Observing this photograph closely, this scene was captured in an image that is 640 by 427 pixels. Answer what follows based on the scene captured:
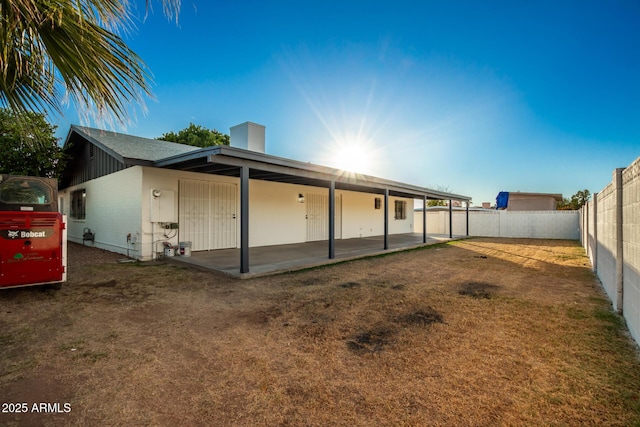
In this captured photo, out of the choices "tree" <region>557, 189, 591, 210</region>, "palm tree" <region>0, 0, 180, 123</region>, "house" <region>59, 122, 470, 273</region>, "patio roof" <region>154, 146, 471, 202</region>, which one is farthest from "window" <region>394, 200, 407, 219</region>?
"tree" <region>557, 189, 591, 210</region>

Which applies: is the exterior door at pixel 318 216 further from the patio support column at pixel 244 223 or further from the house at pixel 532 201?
the house at pixel 532 201

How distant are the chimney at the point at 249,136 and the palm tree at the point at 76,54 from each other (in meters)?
8.19

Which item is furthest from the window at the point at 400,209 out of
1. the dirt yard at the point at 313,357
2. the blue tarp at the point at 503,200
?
the dirt yard at the point at 313,357

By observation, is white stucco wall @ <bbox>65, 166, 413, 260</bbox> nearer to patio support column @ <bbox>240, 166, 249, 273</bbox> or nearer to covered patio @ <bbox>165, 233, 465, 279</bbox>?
covered patio @ <bbox>165, 233, 465, 279</bbox>

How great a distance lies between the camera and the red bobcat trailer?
168 inches

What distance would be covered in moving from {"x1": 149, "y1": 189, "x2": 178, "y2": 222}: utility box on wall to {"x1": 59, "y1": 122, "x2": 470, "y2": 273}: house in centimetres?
2

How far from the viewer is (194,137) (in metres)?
22.7

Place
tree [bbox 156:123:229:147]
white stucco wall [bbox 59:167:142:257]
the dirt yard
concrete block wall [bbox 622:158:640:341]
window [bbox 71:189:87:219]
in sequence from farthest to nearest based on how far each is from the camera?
tree [bbox 156:123:229:147], window [bbox 71:189:87:219], white stucco wall [bbox 59:167:142:257], concrete block wall [bbox 622:158:640:341], the dirt yard

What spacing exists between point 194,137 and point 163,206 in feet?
55.0

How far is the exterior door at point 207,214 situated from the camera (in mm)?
8617

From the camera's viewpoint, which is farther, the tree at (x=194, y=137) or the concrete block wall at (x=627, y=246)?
the tree at (x=194, y=137)

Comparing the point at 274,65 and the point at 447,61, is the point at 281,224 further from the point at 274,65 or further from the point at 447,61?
the point at 447,61

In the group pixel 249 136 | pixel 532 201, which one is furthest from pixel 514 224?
pixel 249 136

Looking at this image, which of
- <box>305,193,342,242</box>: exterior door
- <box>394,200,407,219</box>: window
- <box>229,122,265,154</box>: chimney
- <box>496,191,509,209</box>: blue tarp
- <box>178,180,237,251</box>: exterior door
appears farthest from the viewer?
<box>496,191,509,209</box>: blue tarp
